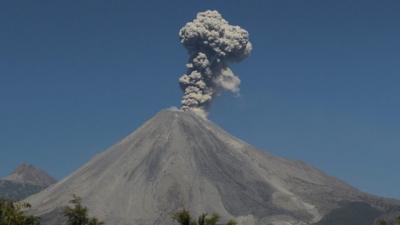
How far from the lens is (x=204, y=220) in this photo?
111ft

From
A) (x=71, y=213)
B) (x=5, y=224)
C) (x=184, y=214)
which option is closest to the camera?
(x=184, y=214)

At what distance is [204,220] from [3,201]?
12.6 m

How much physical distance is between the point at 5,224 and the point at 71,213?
434cm

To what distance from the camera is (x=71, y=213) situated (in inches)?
1507

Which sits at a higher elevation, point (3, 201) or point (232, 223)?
point (3, 201)

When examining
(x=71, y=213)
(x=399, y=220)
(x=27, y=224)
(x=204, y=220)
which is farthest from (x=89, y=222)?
(x=399, y=220)

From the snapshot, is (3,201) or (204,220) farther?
(3,201)

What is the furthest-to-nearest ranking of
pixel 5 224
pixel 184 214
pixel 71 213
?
1. pixel 71 213
2. pixel 5 224
3. pixel 184 214

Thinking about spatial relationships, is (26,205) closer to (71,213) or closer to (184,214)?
(71,213)

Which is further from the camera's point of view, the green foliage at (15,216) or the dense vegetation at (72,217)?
the green foliage at (15,216)

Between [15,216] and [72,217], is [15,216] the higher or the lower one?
the lower one

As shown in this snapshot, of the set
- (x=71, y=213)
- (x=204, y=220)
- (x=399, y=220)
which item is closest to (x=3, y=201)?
(x=71, y=213)

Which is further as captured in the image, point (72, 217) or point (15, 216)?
point (72, 217)

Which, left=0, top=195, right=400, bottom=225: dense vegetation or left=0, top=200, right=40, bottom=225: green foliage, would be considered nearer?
left=0, top=195, right=400, bottom=225: dense vegetation
